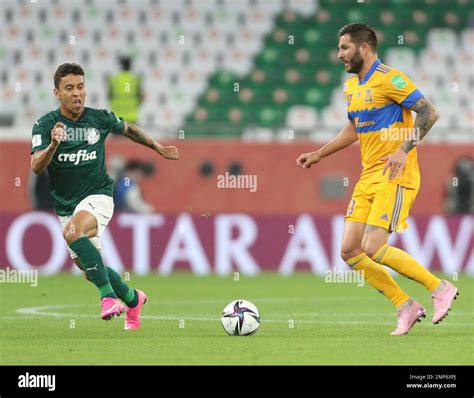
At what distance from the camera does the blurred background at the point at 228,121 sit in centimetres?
1731

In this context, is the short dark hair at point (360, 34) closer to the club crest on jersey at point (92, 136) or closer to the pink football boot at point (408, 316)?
the pink football boot at point (408, 316)

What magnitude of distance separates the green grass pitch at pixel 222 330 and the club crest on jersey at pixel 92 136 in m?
1.52

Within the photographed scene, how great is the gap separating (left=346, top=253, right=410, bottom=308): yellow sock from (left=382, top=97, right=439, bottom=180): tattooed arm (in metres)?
0.77

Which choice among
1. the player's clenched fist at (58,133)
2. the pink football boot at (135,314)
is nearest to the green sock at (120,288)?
the pink football boot at (135,314)

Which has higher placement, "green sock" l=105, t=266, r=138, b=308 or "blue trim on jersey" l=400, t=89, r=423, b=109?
"blue trim on jersey" l=400, t=89, r=423, b=109

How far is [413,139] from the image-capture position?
889cm

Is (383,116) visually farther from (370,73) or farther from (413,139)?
(413,139)

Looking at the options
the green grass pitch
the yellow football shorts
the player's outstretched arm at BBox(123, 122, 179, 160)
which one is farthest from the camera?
the player's outstretched arm at BBox(123, 122, 179, 160)

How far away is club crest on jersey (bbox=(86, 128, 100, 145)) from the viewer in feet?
32.0

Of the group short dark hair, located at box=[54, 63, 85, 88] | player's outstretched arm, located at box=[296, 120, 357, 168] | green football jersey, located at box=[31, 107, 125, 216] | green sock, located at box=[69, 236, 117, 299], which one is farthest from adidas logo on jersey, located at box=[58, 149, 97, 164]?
player's outstretched arm, located at box=[296, 120, 357, 168]

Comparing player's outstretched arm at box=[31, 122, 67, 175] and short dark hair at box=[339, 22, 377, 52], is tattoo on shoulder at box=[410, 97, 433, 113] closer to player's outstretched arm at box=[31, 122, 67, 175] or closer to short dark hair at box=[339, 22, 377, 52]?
short dark hair at box=[339, 22, 377, 52]

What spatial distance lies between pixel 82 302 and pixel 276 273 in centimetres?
513

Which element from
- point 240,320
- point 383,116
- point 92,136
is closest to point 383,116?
point 383,116

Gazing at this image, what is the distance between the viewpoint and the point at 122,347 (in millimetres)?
8414
